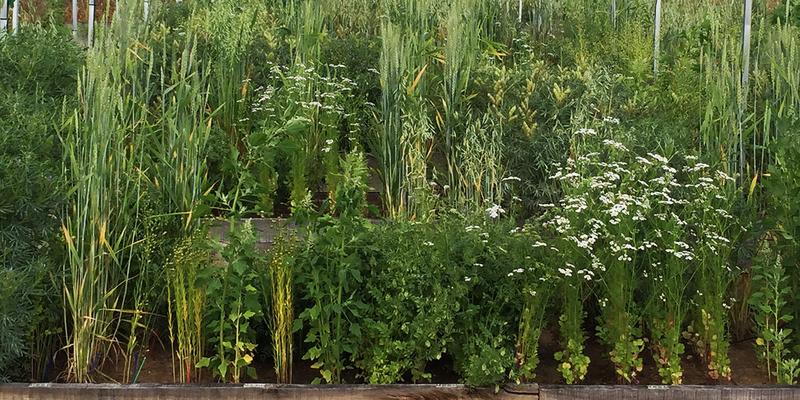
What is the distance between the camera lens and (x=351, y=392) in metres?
4.41

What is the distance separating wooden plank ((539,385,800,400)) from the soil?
234 millimetres

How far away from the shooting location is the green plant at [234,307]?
4.52m

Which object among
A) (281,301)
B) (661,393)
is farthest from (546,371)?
(281,301)

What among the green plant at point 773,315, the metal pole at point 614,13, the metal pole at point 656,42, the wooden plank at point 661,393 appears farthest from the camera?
the metal pole at point 614,13

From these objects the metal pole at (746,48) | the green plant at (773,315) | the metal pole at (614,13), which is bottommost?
the green plant at (773,315)

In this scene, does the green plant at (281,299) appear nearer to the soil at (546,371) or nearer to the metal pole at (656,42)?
the soil at (546,371)

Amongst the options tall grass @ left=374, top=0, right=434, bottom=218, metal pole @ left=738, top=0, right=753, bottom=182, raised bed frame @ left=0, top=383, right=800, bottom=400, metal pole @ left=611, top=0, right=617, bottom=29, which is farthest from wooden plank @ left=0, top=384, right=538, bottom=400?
metal pole @ left=611, top=0, right=617, bottom=29

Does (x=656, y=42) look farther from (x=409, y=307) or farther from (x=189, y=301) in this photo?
(x=189, y=301)

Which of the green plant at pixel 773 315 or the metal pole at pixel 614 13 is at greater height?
the metal pole at pixel 614 13

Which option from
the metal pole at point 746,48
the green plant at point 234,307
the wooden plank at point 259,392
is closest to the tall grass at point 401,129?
the green plant at point 234,307

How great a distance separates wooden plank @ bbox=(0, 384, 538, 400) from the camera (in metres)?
4.39

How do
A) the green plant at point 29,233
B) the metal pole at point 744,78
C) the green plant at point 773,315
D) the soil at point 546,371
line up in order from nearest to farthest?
the green plant at point 29,233 → the green plant at point 773,315 → the soil at point 546,371 → the metal pole at point 744,78

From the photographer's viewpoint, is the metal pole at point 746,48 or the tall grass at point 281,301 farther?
the metal pole at point 746,48

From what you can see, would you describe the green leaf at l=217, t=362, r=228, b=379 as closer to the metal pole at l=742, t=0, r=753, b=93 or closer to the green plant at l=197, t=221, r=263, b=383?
the green plant at l=197, t=221, r=263, b=383
